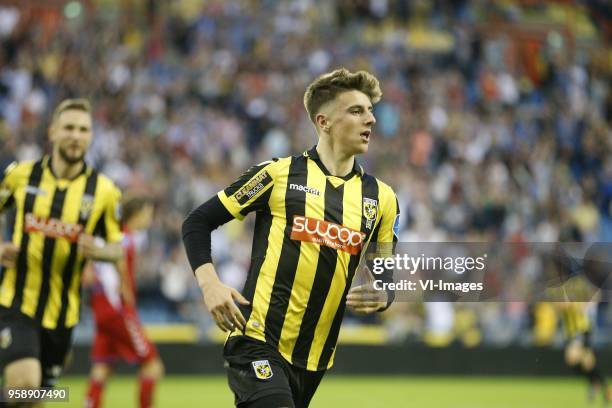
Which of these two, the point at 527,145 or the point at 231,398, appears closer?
the point at 231,398

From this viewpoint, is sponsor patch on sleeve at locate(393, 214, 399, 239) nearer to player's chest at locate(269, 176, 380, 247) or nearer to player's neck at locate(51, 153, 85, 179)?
player's chest at locate(269, 176, 380, 247)

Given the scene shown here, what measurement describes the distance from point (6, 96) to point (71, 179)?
34.4ft

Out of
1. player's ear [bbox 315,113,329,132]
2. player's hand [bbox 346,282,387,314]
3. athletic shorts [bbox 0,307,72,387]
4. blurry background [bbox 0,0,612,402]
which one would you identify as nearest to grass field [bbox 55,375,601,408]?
blurry background [bbox 0,0,612,402]

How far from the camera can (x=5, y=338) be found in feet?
21.3

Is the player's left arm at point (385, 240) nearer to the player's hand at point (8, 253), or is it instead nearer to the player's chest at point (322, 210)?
the player's chest at point (322, 210)

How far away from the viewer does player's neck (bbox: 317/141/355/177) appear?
5.20 m

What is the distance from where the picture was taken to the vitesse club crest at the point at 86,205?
6.89 metres

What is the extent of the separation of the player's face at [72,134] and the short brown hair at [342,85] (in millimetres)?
2251

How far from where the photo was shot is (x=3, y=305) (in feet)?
21.8

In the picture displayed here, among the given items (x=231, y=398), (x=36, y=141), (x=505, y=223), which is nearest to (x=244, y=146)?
(x=36, y=141)

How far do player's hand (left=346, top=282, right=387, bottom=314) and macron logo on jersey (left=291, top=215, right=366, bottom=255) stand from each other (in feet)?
1.00

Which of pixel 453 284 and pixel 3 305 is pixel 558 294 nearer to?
pixel 453 284

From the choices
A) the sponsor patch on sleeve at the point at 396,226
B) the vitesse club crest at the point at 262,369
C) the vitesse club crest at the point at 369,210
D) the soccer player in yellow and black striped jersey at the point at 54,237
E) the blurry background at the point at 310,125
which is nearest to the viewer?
the vitesse club crest at the point at 262,369

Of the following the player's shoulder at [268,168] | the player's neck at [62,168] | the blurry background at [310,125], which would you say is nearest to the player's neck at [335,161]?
the player's shoulder at [268,168]
